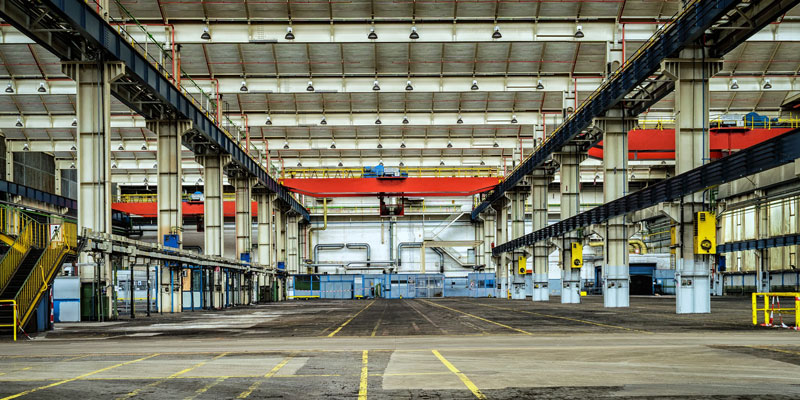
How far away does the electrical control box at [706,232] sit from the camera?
86.4ft

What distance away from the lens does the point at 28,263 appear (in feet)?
73.9

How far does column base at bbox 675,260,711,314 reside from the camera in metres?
27.2

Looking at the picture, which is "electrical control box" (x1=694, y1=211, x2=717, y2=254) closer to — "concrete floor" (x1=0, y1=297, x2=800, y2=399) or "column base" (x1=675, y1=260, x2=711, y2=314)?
"column base" (x1=675, y1=260, x2=711, y2=314)

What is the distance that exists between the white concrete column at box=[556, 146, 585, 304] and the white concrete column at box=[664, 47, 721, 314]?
16966 millimetres

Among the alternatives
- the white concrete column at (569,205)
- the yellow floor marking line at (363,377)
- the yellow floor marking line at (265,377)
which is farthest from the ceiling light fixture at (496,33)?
the yellow floor marking line at (265,377)

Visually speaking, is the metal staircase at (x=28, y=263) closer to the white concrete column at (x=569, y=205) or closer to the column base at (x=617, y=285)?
the column base at (x=617, y=285)

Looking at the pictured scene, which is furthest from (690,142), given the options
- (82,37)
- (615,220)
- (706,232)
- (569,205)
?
(82,37)

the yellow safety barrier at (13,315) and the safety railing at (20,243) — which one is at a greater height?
the safety railing at (20,243)

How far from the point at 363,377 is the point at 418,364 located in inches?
66.4

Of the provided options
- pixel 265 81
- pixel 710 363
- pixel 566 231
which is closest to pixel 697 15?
pixel 710 363

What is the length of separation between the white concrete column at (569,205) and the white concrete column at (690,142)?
16966mm

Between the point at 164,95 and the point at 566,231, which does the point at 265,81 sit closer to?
the point at 164,95

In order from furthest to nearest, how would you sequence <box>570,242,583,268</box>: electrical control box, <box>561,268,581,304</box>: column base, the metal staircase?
<box>561,268,581,304</box>: column base, <box>570,242,583,268</box>: electrical control box, the metal staircase

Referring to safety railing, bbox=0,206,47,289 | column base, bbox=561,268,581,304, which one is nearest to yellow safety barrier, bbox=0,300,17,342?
safety railing, bbox=0,206,47,289
